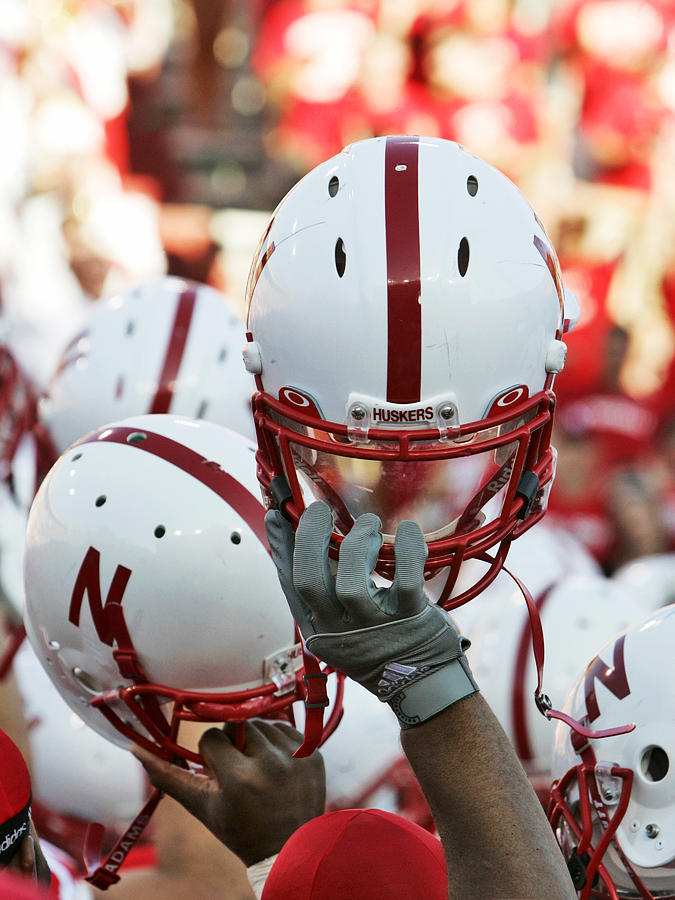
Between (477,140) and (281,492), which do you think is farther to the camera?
(477,140)

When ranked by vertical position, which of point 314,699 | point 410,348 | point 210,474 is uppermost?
point 410,348

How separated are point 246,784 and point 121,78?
21.8 feet

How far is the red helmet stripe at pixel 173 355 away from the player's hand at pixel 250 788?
0.86 metres

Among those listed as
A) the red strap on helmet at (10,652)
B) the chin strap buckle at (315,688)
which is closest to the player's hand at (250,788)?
the chin strap buckle at (315,688)

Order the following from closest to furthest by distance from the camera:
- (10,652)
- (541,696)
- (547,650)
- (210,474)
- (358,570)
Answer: (358,570) → (541,696) → (210,474) → (10,652) → (547,650)

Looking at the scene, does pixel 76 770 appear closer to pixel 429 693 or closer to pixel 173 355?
pixel 173 355

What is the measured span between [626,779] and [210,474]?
2.58ft

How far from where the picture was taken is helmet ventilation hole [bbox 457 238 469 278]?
174 centimetres

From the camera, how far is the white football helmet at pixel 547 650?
268 cm

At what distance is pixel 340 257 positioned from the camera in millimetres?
1753

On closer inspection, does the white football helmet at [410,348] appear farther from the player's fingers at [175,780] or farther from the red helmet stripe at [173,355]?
the red helmet stripe at [173,355]

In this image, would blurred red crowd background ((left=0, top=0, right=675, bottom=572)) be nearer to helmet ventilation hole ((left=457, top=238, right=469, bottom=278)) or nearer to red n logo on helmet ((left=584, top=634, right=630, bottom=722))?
red n logo on helmet ((left=584, top=634, right=630, bottom=722))

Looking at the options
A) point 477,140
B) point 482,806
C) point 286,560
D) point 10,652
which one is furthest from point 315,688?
point 477,140

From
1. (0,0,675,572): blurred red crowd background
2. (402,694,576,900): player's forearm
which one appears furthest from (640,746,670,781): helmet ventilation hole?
(0,0,675,572): blurred red crowd background
